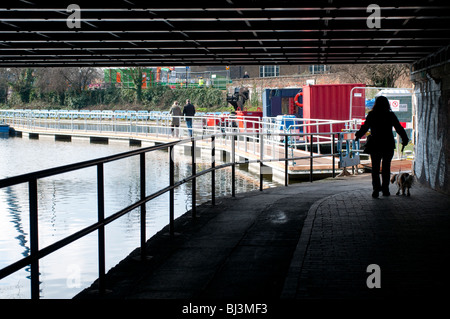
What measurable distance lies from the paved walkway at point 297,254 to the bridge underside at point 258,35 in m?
2.82

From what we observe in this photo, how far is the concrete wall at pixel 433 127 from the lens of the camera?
1217cm

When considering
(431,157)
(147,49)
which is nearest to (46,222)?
(147,49)

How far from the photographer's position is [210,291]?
561cm

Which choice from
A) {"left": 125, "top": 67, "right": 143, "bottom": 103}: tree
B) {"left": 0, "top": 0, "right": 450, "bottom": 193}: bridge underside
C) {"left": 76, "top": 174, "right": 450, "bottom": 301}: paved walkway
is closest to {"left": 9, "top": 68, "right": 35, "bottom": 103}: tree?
{"left": 125, "top": 67, "right": 143, "bottom": 103}: tree

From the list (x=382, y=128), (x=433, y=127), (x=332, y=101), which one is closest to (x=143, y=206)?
(x=382, y=128)

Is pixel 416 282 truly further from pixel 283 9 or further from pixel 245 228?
pixel 283 9

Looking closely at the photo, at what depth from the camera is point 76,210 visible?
1578cm

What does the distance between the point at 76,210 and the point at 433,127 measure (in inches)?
322

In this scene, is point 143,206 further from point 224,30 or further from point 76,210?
point 76,210

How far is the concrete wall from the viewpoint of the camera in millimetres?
12172

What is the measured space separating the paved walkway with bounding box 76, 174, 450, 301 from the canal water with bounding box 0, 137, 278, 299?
177cm

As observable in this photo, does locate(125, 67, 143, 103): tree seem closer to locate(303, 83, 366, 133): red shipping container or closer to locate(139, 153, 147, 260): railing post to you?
locate(303, 83, 366, 133): red shipping container

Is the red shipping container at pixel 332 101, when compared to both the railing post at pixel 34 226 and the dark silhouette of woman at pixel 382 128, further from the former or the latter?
the railing post at pixel 34 226
